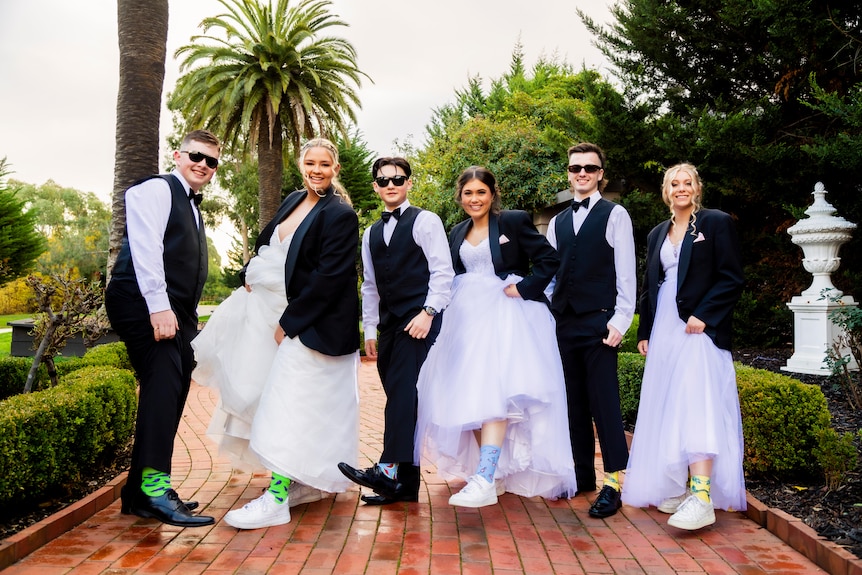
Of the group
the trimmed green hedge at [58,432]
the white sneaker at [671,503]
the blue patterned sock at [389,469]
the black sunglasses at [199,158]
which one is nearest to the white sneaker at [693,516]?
the white sneaker at [671,503]

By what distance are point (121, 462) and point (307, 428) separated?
2.08 m

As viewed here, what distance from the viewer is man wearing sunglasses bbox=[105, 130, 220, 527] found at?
3.46 meters

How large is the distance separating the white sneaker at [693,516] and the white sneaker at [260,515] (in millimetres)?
2047

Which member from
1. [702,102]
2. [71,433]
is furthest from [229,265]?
[71,433]

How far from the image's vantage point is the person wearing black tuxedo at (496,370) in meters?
3.72

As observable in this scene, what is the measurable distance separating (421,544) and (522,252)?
181 cm

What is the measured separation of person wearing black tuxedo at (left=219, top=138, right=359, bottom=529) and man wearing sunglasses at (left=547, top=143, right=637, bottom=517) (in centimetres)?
133

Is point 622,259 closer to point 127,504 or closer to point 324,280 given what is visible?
point 324,280

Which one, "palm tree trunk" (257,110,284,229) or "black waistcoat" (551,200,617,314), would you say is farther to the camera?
"palm tree trunk" (257,110,284,229)

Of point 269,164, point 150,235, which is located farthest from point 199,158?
point 269,164

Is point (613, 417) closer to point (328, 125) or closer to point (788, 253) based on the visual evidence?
point (788, 253)

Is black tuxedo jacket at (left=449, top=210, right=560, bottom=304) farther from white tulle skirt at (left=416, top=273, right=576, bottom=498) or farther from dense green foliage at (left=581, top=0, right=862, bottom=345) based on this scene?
dense green foliage at (left=581, top=0, right=862, bottom=345)

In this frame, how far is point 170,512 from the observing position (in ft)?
11.3

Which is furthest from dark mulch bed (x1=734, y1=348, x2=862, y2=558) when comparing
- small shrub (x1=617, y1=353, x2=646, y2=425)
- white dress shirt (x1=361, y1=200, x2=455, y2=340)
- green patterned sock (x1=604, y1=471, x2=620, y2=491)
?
white dress shirt (x1=361, y1=200, x2=455, y2=340)
